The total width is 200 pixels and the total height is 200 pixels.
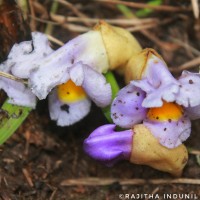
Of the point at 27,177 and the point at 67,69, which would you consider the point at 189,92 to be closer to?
the point at 67,69

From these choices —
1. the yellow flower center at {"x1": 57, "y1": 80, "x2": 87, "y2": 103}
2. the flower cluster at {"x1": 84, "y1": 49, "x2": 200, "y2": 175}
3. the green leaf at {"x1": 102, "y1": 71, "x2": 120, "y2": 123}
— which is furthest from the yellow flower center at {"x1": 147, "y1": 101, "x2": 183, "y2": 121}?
the yellow flower center at {"x1": 57, "y1": 80, "x2": 87, "y2": 103}

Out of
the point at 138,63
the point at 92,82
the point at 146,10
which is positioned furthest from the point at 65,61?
the point at 146,10

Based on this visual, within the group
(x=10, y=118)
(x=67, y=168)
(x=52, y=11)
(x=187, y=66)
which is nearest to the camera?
(x=10, y=118)

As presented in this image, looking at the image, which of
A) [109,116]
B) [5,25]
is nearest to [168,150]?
[109,116]

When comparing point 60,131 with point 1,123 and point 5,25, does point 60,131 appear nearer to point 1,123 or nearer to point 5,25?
point 1,123

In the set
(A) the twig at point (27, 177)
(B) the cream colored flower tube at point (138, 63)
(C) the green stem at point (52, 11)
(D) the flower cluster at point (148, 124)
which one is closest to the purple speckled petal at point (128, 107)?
(D) the flower cluster at point (148, 124)

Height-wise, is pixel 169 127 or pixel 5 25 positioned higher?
pixel 5 25

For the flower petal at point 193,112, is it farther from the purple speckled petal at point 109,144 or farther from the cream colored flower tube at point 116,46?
the cream colored flower tube at point 116,46
